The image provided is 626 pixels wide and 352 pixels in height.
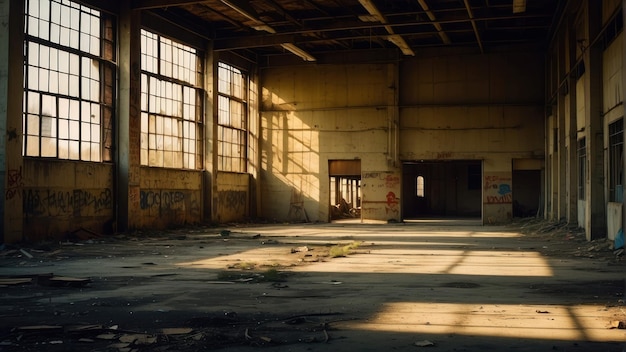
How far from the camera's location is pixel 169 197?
25266mm

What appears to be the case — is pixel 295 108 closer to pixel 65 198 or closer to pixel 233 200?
pixel 233 200

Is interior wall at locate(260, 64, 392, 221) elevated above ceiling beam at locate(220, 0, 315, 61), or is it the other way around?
ceiling beam at locate(220, 0, 315, 61)

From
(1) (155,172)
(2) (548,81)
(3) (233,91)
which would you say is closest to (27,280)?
(1) (155,172)

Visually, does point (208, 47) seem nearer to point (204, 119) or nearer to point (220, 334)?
point (204, 119)

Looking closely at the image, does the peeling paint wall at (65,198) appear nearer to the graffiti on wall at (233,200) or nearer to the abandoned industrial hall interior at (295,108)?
the abandoned industrial hall interior at (295,108)

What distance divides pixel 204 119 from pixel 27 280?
1799 centimetres

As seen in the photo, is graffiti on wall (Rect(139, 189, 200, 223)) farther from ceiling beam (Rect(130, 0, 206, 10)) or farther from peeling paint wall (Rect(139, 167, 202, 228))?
ceiling beam (Rect(130, 0, 206, 10))

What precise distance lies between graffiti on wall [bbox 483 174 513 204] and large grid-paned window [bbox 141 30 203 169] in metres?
13.0

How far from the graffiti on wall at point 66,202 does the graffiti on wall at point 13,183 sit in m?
0.65

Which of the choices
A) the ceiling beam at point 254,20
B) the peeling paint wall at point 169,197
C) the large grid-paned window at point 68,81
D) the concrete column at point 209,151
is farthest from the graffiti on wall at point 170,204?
the ceiling beam at point 254,20

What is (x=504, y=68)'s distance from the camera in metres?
30.0

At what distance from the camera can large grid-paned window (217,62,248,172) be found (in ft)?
97.1

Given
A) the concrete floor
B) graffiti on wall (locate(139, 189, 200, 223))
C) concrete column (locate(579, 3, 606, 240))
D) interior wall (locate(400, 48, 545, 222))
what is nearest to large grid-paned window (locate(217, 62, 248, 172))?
graffiti on wall (locate(139, 189, 200, 223))

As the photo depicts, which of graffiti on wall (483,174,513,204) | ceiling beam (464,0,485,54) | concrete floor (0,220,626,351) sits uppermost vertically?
ceiling beam (464,0,485,54)
